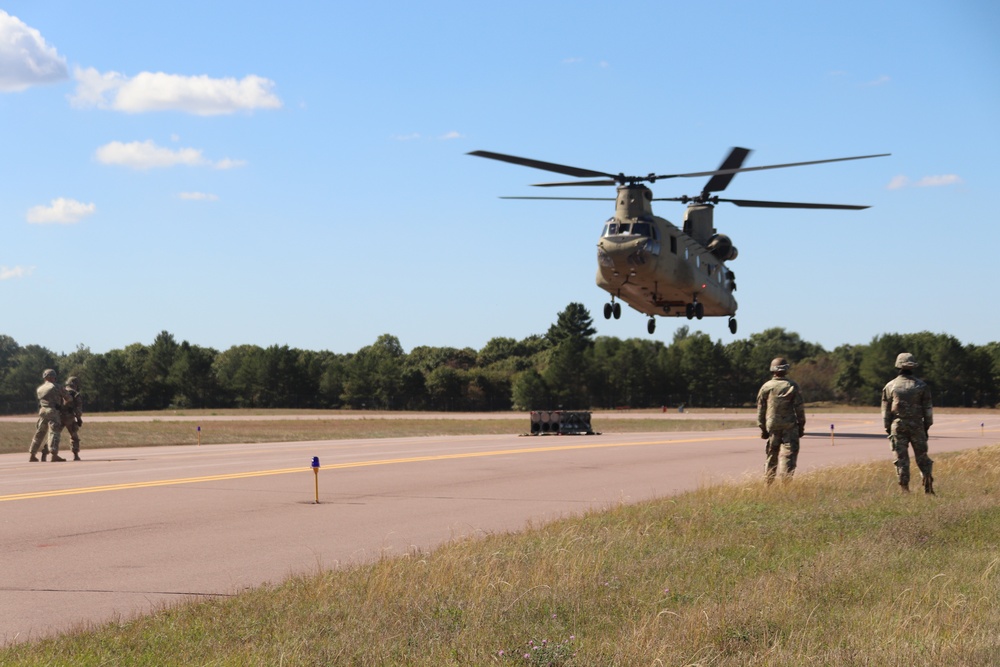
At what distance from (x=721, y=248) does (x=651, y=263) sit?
7.61m

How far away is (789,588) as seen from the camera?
28.8ft

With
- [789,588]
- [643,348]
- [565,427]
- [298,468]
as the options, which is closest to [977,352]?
[643,348]

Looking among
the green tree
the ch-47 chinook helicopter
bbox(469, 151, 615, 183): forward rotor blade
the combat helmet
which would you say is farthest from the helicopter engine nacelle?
the green tree

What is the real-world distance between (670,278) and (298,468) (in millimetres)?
15764

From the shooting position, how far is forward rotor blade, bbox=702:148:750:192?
37938 millimetres

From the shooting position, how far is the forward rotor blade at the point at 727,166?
37938 mm

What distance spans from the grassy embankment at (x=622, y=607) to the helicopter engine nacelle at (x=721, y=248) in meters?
27.4

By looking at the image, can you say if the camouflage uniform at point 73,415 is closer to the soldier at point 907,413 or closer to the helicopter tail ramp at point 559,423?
the soldier at point 907,413

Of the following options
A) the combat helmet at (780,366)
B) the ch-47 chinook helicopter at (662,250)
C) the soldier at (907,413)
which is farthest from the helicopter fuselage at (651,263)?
the soldier at (907,413)

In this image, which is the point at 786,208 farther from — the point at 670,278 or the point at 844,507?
the point at 844,507

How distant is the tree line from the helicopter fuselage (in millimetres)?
87737

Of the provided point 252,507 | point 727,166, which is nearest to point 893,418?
point 252,507

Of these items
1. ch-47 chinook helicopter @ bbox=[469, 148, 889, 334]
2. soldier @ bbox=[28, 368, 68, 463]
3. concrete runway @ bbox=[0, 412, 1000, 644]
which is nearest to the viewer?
concrete runway @ bbox=[0, 412, 1000, 644]

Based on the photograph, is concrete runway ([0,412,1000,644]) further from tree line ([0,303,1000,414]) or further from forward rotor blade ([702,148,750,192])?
tree line ([0,303,1000,414])
